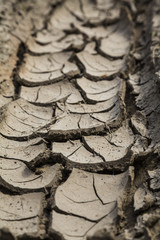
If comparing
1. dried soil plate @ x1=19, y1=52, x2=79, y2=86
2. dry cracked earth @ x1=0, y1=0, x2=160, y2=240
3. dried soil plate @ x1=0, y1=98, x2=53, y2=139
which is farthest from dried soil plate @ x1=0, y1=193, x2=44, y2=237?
dried soil plate @ x1=19, y1=52, x2=79, y2=86

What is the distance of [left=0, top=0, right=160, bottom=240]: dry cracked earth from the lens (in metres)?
1.87

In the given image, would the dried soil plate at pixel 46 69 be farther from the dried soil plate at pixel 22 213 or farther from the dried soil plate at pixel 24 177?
the dried soil plate at pixel 22 213

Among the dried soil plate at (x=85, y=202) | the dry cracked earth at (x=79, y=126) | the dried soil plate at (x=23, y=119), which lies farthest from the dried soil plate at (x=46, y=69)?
the dried soil plate at (x=85, y=202)

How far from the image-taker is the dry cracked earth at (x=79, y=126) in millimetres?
1868

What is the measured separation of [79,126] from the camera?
240 cm

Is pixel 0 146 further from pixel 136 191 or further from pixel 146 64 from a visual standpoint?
pixel 146 64

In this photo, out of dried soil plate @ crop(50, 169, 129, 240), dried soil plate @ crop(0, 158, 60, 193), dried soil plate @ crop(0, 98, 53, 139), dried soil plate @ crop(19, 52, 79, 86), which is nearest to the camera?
dried soil plate @ crop(50, 169, 129, 240)

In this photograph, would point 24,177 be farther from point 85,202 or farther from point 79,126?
point 79,126

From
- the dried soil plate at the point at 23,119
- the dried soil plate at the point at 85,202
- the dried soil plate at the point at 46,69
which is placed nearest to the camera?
the dried soil plate at the point at 85,202

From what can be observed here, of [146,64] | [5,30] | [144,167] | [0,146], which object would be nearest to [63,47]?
[5,30]

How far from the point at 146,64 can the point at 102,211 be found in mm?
1491

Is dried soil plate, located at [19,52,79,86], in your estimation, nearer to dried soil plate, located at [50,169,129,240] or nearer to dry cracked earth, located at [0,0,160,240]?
dry cracked earth, located at [0,0,160,240]

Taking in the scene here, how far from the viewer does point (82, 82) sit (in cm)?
287

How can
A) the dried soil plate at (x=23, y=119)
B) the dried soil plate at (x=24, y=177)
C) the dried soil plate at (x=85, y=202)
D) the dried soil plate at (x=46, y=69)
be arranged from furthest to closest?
the dried soil plate at (x=46, y=69)
the dried soil plate at (x=23, y=119)
the dried soil plate at (x=24, y=177)
the dried soil plate at (x=85, y=202)
